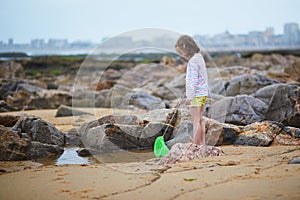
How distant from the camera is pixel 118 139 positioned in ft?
23.8

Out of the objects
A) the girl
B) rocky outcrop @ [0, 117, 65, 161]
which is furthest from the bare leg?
rocky outcrop @ [0, 117, 65, 161]

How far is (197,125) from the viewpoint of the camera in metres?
6.16

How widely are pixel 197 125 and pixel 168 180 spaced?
177cm

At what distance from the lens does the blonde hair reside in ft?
20.2

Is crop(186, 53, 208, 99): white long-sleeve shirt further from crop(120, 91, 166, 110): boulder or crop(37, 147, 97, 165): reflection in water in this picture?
crop(120, 91, 166, 110): boulder

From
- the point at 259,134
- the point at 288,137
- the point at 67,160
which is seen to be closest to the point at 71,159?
the point at 67,160

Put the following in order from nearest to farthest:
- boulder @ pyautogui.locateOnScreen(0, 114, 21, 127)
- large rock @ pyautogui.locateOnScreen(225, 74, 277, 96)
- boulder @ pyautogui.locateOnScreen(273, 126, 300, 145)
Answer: boulder @ pyautogui.locateOnScreen(273, 126, 300, 145), boulder @ pyautogui.locateOnScreen(0, 114, 21, 127), large rock @ pyautogui.locateOnScreen(225, 74, 277, 96)

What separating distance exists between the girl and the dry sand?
65cm

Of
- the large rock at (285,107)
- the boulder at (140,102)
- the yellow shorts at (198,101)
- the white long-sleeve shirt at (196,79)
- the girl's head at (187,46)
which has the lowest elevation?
the boulder at (140,102)

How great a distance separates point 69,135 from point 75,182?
11.4 feet

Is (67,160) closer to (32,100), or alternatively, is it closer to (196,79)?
(196,79)

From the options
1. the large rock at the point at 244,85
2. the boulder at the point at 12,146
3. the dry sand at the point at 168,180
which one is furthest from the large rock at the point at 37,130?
the large rock at the point at 244,85

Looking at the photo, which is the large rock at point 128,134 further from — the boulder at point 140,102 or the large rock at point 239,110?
the boulder at point 140,102

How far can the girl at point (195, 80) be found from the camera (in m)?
6.10
